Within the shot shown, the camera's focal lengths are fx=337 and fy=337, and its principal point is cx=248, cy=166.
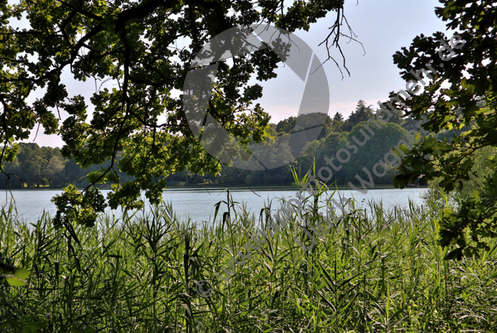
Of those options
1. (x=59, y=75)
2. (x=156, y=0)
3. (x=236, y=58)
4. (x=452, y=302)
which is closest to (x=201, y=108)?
(x=236, y=58)

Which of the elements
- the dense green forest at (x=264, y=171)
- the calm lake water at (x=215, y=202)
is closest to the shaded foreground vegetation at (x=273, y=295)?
the calm lake water at (x=215, y=202)

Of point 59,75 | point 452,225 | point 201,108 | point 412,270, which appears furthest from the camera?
point 201,108

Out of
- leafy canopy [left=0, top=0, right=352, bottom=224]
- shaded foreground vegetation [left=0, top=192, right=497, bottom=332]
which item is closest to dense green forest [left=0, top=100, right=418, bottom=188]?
leafy canopy [left=0, top=0, right=352, bottom=224]

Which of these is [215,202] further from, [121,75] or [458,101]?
[458,101]

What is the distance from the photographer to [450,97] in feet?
6.22

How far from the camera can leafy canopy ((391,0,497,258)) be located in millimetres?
1748

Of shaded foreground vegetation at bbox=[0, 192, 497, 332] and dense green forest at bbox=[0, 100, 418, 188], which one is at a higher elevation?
dense green forest at bbox=[0, 100, 418, 188]

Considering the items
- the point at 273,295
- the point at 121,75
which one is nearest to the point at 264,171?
the point at 121,75

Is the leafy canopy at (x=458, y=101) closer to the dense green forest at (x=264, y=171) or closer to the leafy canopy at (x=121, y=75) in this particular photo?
the leafy canopy at (x=121, y=75)

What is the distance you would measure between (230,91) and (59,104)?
247 cm

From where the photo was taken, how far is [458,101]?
182 centimetres

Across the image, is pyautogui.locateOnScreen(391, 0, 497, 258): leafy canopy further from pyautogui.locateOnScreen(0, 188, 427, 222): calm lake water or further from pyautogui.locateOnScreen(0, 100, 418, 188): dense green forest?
pyautogui.locateOnScreen(0, 100, 418, 188): dense green forest

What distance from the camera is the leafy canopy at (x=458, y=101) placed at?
1.75 metres

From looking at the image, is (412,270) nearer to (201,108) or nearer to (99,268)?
(99,268)
